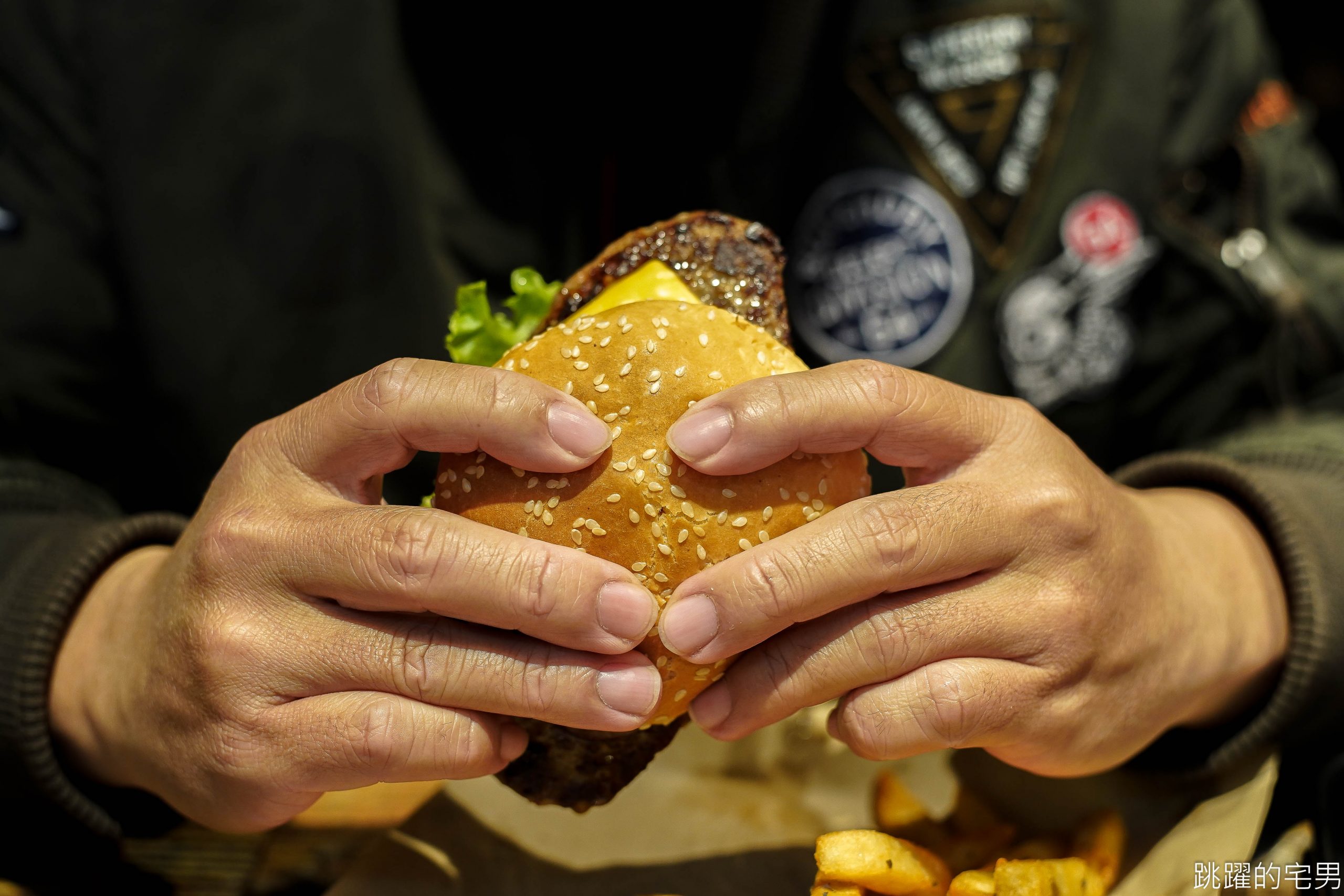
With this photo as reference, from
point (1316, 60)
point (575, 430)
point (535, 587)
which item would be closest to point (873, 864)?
point (535, 587)

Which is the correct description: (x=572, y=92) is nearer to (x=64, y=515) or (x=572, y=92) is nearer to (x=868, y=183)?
(x=868, y=183)

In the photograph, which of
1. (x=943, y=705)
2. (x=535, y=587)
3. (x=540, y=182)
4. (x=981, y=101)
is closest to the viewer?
(x=535, y=587)

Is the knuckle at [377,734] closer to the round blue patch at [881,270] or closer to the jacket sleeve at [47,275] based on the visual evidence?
the jacket sleeve at [47,275]

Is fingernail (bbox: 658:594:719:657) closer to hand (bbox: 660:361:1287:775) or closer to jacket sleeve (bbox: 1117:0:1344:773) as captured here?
hand (bbox: 660:361:1287:775)

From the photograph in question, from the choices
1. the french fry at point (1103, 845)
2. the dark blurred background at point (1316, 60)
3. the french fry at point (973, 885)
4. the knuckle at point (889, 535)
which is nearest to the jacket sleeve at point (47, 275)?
the knuckle at point (889, 535)

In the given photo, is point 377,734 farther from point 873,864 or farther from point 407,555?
point 873,864

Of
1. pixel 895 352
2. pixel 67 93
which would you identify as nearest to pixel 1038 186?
pixel 895 352
